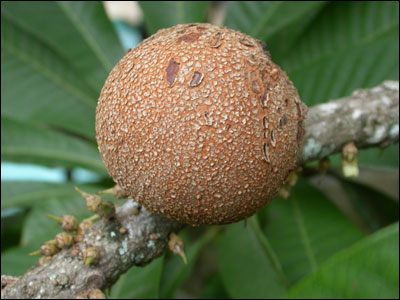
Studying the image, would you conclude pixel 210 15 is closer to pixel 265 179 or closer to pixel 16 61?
pixel 16 61

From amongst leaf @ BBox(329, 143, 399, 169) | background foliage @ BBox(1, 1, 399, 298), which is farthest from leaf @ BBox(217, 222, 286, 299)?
leaf @ BBox(329, 143, 399, 169)

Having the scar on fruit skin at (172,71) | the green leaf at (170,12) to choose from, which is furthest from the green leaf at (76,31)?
the scar on fruit skin at (172,71)

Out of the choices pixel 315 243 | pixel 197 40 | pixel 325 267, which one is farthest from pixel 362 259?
pixel 197 40

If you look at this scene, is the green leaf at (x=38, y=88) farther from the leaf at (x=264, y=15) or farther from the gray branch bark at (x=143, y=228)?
the gray branch bark at (x=143, y=228)

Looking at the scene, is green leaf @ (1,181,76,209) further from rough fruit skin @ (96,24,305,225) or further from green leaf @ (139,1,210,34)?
rough fruit skin @ (96,24,305,225)

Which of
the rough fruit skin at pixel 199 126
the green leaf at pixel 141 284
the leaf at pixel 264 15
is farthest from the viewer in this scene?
the leaf at pixel 264 15
